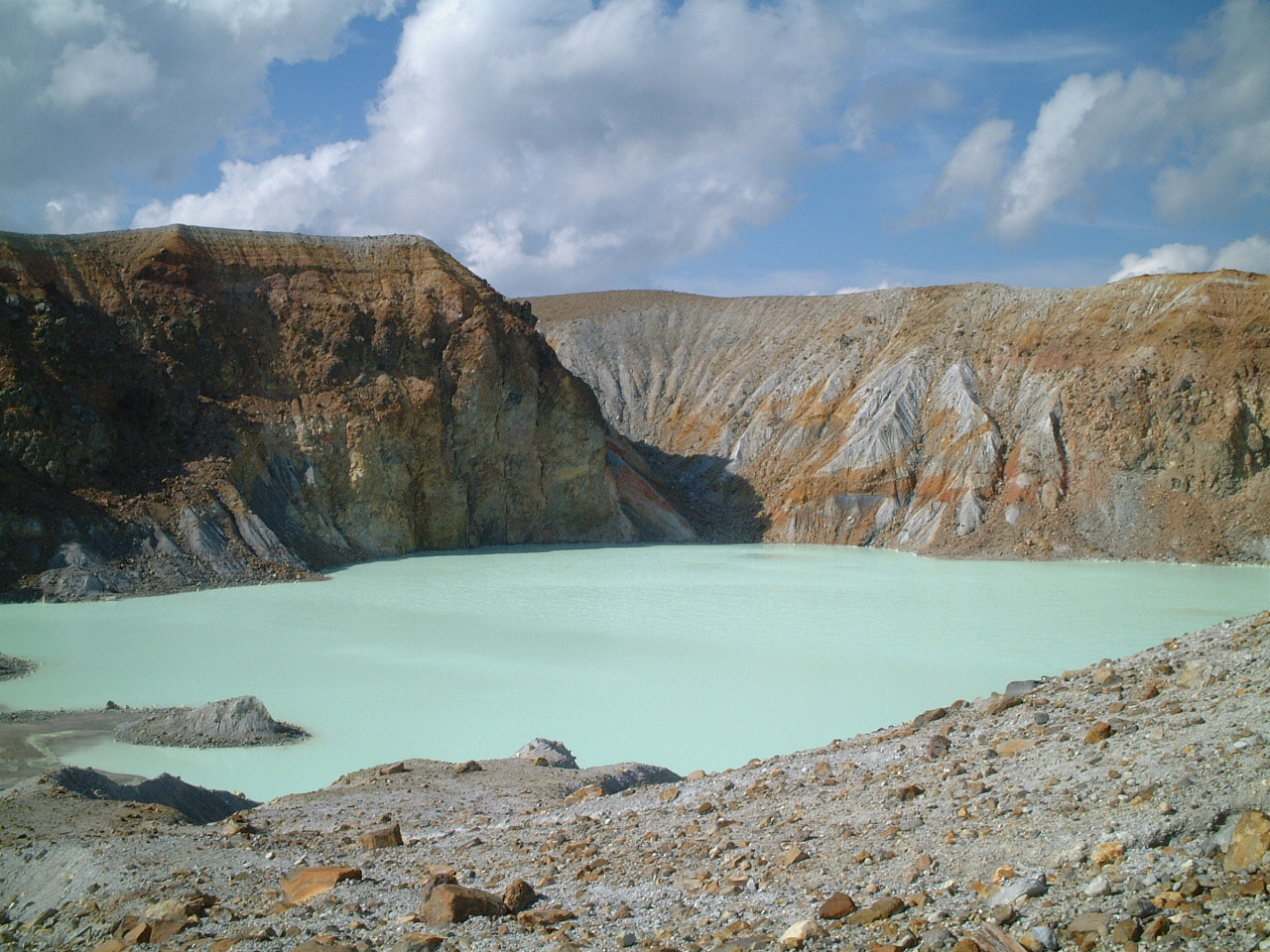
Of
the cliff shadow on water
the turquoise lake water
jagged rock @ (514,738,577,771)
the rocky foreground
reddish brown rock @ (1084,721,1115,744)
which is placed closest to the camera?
the rocky foreground

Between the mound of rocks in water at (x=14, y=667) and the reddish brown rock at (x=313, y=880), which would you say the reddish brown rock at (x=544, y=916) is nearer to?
the reddish brown rock at (x=313, y=880)

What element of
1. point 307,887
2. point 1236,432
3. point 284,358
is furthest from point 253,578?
point 1236,432

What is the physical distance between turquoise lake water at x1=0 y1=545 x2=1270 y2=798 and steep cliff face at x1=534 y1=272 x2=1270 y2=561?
6469 millimetres

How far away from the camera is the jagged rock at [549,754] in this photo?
32.3 feet

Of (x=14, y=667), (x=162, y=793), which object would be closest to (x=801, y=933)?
(x=162, y=793)

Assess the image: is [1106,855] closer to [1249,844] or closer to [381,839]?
[1249,844]

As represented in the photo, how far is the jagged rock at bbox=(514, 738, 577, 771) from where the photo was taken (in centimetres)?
984

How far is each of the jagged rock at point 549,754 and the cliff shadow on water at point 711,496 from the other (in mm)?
32007

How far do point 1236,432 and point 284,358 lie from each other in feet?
115

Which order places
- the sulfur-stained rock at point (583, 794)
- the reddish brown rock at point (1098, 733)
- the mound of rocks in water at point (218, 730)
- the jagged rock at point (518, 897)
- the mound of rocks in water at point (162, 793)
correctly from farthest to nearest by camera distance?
the mound of rocks in water at point (218, 730) < the mound of rocks in water at point (162, 793) < the sulfur-stained rock at point (583, 794) < the reddish brown rock at point (1098, 733) < the jagged rock at point (518, 897)

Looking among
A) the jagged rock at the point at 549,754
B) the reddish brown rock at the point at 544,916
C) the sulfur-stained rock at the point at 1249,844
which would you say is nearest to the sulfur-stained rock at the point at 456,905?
the reddish brown rock at the point at 544,916

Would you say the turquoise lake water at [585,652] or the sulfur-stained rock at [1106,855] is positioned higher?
the sulfur-stained rock at [1106,855]

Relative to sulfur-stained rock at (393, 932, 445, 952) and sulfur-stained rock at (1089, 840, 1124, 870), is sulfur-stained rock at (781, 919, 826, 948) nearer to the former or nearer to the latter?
sulfur-stained rock at (1089, 840, 1124, 870)

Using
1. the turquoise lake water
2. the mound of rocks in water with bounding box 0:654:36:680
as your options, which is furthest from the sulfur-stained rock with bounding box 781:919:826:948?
the mound of rocks in water with bounding box 0:654:36:680
